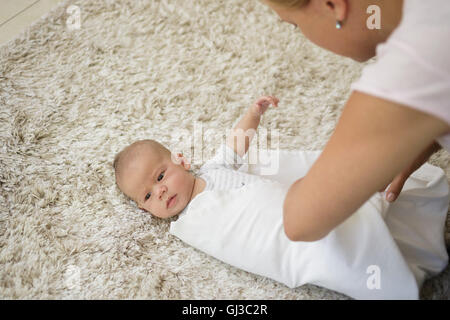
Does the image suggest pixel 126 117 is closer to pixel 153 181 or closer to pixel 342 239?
pixel 153 181

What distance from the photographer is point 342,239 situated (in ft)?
3.03

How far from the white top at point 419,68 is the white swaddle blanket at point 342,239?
0.44 meters

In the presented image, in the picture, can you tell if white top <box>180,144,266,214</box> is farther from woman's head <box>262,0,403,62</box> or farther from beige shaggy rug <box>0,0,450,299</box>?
woman's head <box>262,0,403,62</box>

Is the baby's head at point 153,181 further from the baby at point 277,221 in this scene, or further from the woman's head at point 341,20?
the woman's head at point 341,20

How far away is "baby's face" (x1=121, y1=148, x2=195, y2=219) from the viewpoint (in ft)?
3.69

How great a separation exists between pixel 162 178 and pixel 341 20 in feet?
2.17

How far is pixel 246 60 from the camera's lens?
→ 5.15ft

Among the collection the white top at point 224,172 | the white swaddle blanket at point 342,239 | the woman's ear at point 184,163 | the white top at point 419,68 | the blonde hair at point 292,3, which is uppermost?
the blonde hair at point 292,3

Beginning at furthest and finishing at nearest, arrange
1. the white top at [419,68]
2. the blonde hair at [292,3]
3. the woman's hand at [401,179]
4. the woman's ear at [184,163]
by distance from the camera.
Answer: the woman's ear at [184,163] → the woman's hand at [401,179] → the blonde hair at [292,3] → the white top at [419,68]

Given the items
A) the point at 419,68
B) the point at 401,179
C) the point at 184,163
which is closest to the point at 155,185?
the point at 184,163

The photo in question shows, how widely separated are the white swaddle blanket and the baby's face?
0.15 feet

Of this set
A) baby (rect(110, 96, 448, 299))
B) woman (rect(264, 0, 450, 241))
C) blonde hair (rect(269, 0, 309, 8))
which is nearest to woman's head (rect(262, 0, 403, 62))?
blonde hair (rect(269, 0, 309, 8))

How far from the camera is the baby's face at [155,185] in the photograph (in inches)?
44.3

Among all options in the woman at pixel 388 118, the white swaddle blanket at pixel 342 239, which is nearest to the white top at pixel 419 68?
the woman at pixel 388 118
